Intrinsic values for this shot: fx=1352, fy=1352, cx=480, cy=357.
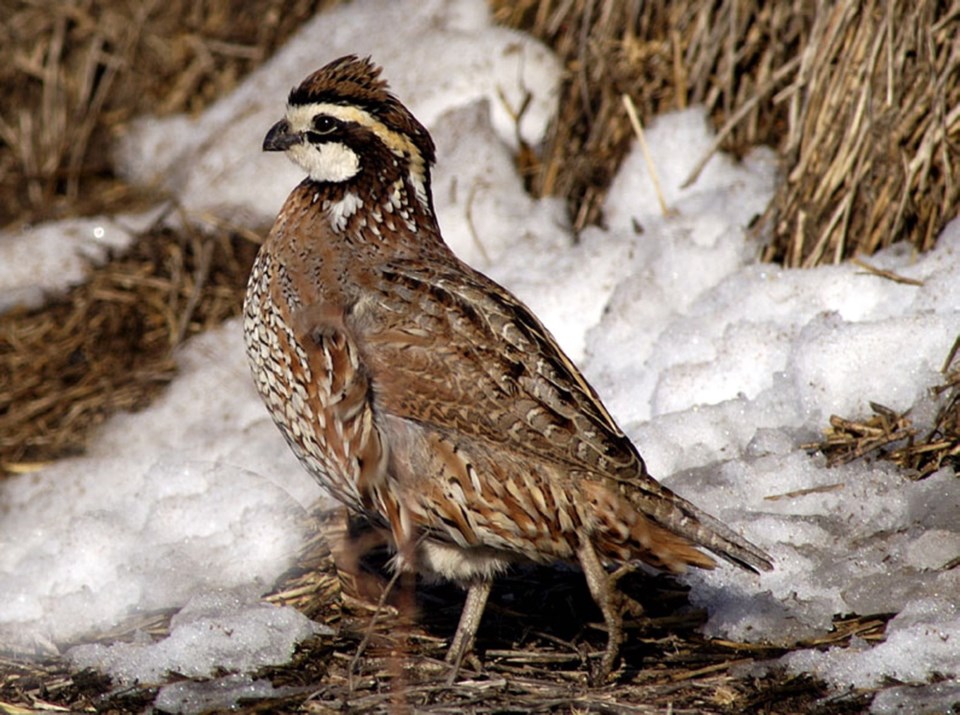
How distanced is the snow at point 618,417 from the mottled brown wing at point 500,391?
564 millimetres

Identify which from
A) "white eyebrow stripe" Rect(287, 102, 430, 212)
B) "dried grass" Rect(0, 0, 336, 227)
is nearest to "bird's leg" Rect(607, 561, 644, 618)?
"white eyebrow stripe" Rect(287, 102, 430, 212)

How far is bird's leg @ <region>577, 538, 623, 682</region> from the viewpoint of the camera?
3.87 meters

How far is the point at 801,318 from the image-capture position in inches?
212

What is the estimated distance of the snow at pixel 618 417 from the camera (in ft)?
13.8

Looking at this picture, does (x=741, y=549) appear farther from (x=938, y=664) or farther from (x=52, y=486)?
(x=52, y=486)

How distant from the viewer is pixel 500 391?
3904mm

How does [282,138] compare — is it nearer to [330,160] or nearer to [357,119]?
[330,160]

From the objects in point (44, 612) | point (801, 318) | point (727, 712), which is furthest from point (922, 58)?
point (44, 612)

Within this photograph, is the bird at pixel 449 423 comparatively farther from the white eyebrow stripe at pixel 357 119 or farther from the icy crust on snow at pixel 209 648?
the icy crust on snow at pixel 209 648

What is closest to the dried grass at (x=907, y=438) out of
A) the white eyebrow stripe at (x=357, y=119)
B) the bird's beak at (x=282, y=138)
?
the white eyebrow stripe at (x=357, y=119)

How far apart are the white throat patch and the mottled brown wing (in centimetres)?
61

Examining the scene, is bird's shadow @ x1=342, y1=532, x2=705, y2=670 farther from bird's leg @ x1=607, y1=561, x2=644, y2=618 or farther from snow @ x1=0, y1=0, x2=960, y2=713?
snow @ x1=0, y1=0, x2=960, y2=713

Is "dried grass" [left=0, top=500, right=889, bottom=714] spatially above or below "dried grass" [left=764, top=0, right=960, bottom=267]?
below

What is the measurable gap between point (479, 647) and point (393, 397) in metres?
0.92
